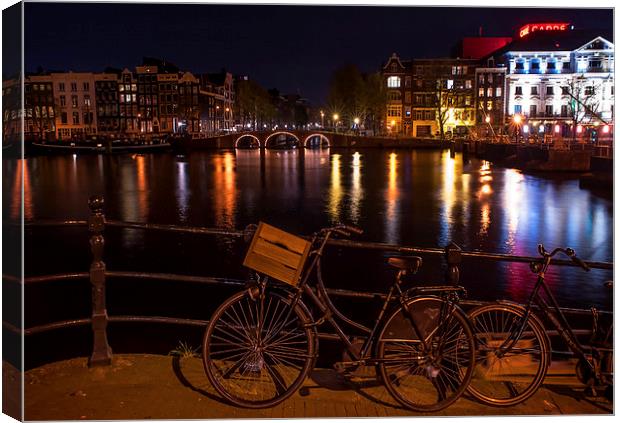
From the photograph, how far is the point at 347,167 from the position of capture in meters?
52.7

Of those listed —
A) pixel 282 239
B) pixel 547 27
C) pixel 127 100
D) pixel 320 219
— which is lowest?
pixel 320 219

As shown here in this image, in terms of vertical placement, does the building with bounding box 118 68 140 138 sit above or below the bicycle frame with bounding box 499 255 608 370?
above

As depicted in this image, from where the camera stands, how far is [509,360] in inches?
187

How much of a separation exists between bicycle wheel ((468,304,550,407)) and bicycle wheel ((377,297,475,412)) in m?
0.15

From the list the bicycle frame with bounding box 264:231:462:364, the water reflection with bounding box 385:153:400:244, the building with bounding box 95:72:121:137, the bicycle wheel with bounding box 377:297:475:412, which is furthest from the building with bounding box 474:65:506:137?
the bicycle frame with bounding box 264:231:462:364

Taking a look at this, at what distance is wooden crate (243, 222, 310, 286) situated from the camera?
4.29 meters

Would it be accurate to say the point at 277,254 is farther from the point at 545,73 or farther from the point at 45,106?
the point at 45,106

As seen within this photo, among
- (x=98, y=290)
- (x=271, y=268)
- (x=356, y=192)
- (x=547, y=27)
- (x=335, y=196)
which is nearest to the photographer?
(x=271, y=268)

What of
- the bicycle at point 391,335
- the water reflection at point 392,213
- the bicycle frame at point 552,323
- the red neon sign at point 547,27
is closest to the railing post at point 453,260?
the bicycle at point 391,335

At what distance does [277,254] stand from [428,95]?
89.0m

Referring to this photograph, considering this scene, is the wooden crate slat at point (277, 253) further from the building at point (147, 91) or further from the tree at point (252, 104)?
the tree at point (252, 104)

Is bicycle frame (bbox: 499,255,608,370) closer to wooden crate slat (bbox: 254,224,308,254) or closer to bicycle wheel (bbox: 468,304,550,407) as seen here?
bicycle wheel (bbox: 468,304,550,407)

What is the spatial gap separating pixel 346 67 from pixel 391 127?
10.8 metres

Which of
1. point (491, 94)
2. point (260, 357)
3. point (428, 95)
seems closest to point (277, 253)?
point (260, 357)
